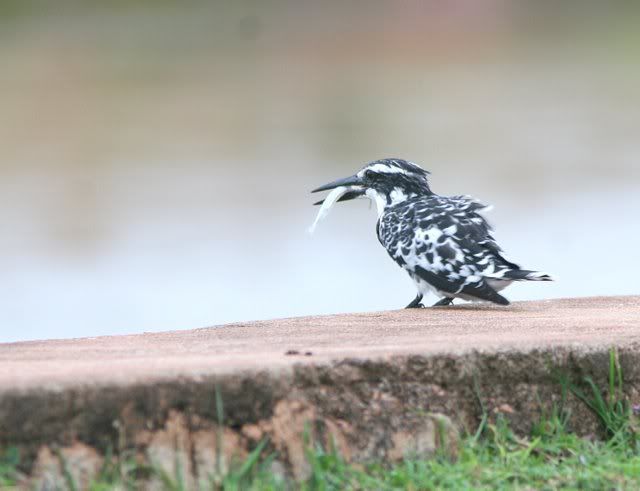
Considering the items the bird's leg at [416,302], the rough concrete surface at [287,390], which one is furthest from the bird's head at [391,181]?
the rough concrete surface at [287,390]

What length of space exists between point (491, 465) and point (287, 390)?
0.63m

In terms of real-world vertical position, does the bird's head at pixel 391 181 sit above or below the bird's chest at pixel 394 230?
above

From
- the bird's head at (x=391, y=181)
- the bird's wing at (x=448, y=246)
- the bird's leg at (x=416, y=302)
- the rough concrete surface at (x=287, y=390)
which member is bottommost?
the rough concrete surface at (x=287, y=390)

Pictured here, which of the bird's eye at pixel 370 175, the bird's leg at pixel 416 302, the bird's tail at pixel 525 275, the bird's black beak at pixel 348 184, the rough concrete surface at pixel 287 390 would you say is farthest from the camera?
the bird's black beak at pixel 348 184

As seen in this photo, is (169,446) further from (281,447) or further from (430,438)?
(430,438)

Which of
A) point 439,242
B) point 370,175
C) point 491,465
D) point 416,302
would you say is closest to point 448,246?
point 439,242

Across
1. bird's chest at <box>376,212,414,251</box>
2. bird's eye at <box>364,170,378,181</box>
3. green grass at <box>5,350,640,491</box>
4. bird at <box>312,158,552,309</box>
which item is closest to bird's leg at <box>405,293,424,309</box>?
bird at <box>312,158,552,309</box>

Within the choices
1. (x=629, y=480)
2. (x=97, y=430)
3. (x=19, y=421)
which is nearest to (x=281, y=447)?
(x=97, y=430)

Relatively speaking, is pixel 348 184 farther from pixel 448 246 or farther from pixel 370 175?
pixel 448 246

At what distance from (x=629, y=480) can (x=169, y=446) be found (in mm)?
1276

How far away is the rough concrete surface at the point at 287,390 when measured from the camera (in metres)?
2.84

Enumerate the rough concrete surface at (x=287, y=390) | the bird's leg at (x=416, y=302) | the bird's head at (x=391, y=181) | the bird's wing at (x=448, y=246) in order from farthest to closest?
the bird's head at (x=391, y=181)
the bird's leg at (x=416, y=302)
the bird's wing at (x=448, y=246)
the rough concrete surface at (x=287, y=390)

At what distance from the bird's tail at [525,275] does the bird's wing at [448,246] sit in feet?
0.21

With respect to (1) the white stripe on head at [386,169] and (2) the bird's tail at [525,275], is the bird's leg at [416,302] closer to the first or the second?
(2) the bird's tail at [525,275]
